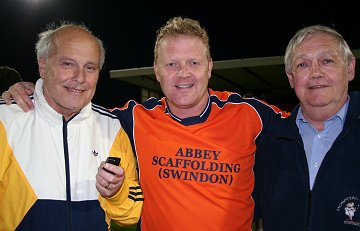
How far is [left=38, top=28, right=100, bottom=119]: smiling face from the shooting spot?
2387 mm

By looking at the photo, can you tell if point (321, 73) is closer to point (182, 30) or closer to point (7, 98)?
point (182, 30)

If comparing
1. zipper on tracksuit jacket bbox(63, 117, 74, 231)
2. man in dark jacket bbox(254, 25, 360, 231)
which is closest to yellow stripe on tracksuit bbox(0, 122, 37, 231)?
zipper on tracksuit jacket bbox(63, 117, 74, 231)

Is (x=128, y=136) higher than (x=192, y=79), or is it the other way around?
(x=192, y=79)

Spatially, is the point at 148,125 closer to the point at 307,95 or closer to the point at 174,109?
the point at 174,109

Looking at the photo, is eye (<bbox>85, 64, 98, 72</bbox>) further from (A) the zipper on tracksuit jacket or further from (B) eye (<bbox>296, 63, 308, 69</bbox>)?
(B) eye (<bbox>296, 63, 308, 69</bbox>)

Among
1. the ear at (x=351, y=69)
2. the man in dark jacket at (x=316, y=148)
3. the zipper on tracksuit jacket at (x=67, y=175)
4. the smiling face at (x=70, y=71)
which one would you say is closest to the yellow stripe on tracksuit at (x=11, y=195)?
the zipper on tracksuit jacket at (x=67, y=175)

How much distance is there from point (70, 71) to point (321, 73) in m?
1.84

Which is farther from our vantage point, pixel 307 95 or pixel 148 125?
pixel 148 125

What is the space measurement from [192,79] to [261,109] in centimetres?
68

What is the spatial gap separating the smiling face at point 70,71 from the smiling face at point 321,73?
1567 mm

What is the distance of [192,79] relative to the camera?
2.86 meters

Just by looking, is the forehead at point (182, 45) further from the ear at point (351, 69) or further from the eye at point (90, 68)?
the ear at point (351, 69)

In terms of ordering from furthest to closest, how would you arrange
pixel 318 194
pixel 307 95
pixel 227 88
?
pixel 227 88, pixel 307 95, pixel 318 194

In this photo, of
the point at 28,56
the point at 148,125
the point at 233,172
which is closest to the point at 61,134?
the point at 148,125
